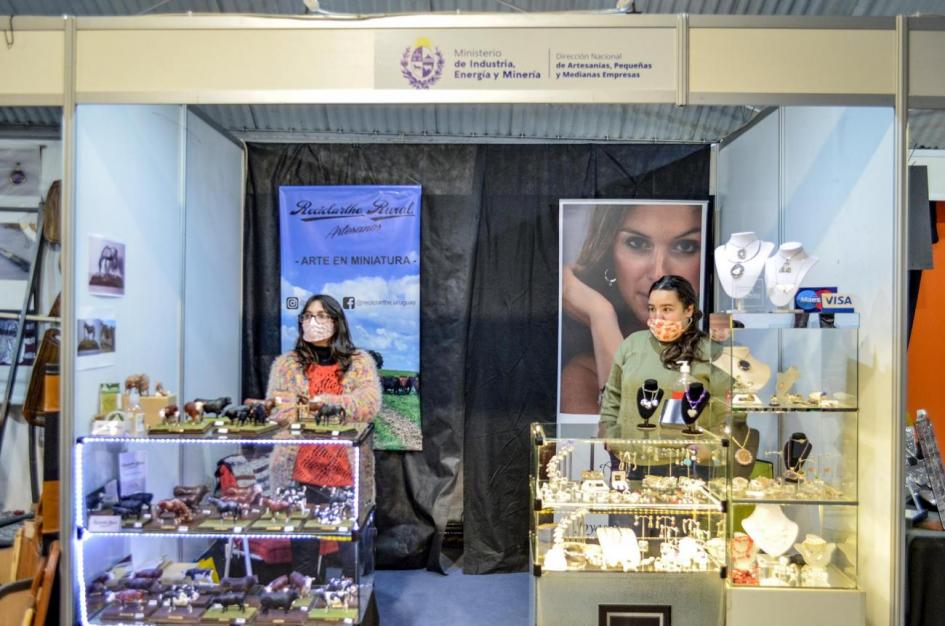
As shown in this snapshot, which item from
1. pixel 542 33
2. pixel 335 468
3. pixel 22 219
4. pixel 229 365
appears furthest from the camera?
pixel 229 365

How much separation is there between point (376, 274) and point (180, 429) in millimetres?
2074

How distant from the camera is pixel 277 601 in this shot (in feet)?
9.64

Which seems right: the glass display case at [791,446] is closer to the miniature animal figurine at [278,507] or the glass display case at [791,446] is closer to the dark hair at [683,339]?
the dark hair at [683,339]

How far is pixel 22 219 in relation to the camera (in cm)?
397

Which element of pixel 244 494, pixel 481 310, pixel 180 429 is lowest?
pixel 244 494

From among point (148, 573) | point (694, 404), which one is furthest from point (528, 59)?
point (148, 573)

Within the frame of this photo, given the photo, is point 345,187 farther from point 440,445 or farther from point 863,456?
point 863,456

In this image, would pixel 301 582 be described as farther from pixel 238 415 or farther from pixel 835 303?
pixel 835 303

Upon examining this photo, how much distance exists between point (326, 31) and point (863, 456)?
123 inches

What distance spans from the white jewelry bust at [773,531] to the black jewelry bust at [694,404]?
1.60 ft

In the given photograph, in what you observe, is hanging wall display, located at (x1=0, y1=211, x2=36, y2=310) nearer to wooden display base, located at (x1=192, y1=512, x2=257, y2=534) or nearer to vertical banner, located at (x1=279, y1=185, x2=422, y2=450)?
vertical banner, located at (x1=279, y1=185, x2=422, y2=450)

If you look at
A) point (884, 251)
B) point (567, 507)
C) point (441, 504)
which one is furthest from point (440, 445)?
point (884, 251)

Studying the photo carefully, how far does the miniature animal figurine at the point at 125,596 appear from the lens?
9.84 feet

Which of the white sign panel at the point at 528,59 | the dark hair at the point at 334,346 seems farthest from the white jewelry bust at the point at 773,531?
the dark hair at the point at 334,346
